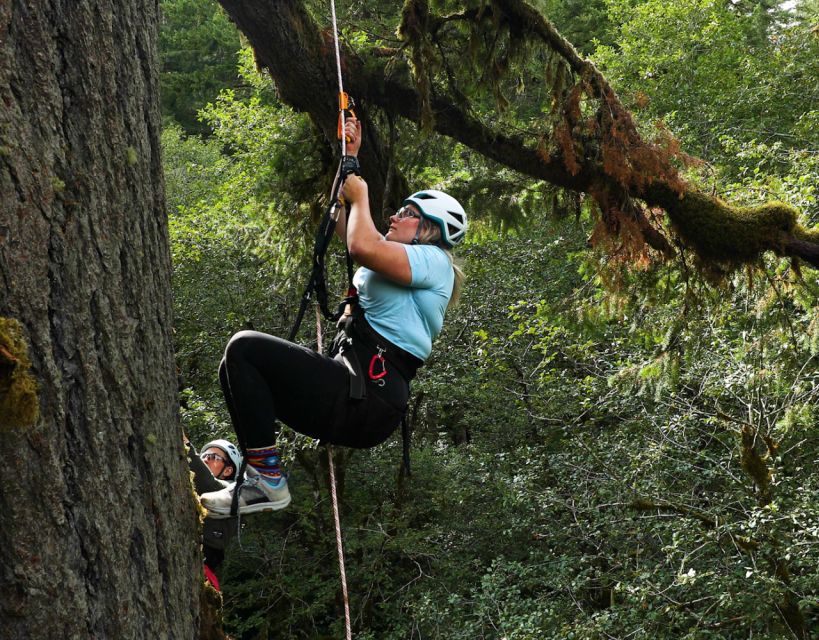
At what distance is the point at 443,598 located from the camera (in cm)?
1047

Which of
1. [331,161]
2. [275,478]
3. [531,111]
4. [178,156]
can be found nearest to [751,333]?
[331,161]

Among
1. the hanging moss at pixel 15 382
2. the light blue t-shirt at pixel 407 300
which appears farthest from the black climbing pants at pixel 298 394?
the hanging moss at pixel 15 382

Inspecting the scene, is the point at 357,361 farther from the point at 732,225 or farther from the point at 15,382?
the point at 732,225

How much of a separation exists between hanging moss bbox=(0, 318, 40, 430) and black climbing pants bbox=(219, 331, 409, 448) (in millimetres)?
1491

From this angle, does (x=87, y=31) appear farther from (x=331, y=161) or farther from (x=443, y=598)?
(x=443, y=598)

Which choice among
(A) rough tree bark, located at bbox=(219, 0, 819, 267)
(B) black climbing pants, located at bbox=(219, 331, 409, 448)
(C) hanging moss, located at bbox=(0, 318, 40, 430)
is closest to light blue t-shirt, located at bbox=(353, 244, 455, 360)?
(B) black climbing pants, located at bbox=(219, 331, 409, 448)

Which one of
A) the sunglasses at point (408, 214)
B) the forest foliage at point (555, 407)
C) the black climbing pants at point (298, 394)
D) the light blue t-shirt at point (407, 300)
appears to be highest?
the sunglasses at point (408, 214)

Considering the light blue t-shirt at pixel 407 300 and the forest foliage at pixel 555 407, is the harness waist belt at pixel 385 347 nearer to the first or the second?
the light blue t-shirt at pixel 407 300

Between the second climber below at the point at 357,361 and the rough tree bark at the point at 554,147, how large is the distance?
4.67 ft

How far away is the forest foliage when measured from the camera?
20.9 feet

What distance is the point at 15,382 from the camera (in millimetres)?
1563

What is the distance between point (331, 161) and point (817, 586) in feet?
17.4

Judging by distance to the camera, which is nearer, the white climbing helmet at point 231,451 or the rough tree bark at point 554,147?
the rough tree bark at point 554,147

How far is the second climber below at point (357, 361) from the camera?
10.3 ft
